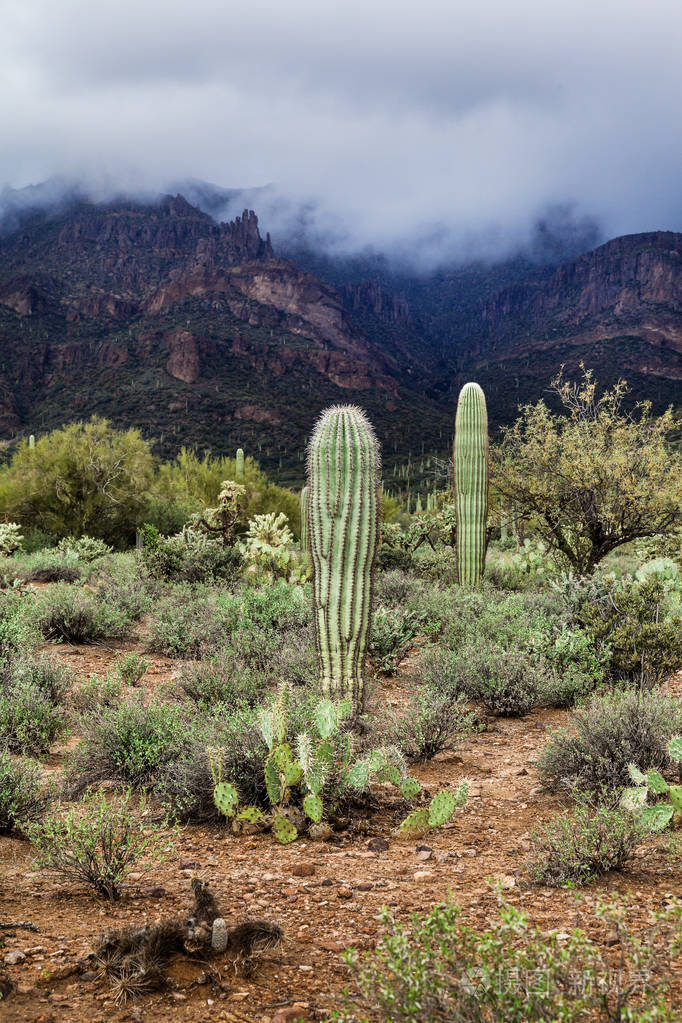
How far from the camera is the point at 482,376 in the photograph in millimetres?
103312

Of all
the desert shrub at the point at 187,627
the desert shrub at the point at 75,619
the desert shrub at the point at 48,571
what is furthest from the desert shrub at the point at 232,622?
the desert shrub at the point at 48,571

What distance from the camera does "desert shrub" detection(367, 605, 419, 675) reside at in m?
7.48

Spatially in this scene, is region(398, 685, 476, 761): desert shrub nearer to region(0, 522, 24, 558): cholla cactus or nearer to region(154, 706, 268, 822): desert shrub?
region(154, 706, 268, 822): desert shrub

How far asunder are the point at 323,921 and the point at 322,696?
2.93 metres

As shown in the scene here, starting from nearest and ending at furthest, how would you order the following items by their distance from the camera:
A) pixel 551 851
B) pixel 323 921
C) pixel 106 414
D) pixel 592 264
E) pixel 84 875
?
1. pixel 323 921
2. pixel 84 875
3. pixel 551 851
4. pixel 106 414
5. pixel 592 264

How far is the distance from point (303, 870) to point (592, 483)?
33.1ft

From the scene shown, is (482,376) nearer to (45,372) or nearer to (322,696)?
(45,372)

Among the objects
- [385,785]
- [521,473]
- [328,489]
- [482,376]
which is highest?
[482,376]

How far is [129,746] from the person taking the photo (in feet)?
14.9

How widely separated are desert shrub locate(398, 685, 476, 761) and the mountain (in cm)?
4892

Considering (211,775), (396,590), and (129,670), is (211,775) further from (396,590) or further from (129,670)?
(396,590)

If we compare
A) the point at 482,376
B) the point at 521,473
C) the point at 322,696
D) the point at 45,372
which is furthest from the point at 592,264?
the point at 322,696

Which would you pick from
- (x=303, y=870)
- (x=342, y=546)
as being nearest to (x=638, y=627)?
(x=342, y=546)

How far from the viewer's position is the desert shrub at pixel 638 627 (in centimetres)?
650
